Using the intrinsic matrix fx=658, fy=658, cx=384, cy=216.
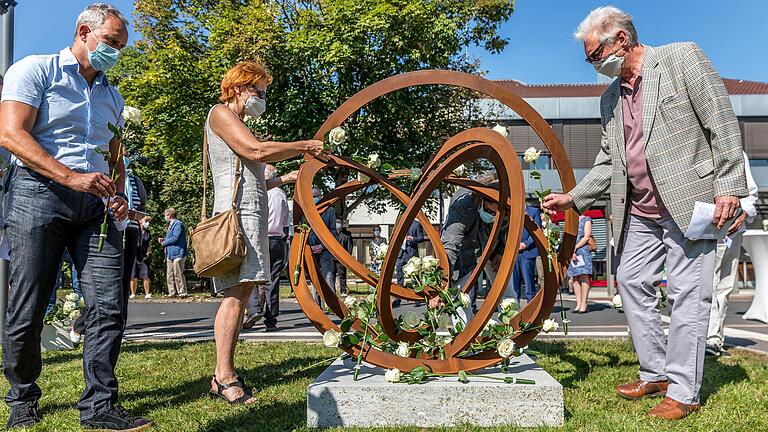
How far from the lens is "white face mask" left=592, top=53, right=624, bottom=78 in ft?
13.6

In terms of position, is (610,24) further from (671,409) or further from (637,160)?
(671,409)

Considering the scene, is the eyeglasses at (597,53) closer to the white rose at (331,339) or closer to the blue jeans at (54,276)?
the white rose at (331,339)

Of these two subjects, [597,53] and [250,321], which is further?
[250,321]

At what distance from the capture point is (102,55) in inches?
147

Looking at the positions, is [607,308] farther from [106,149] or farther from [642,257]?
[106,149]

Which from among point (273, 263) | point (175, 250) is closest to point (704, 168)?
point (273, 263)

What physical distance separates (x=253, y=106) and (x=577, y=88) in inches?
1482

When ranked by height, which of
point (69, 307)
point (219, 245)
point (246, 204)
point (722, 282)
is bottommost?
point (69, 307)

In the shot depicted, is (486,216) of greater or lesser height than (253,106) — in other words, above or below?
below

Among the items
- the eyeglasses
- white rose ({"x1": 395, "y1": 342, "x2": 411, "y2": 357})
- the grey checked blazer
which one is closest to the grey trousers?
the grey checked blazer

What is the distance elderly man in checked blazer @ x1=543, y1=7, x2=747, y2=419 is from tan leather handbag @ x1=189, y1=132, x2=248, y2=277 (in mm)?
2039

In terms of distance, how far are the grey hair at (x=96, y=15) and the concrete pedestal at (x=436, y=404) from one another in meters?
2.41

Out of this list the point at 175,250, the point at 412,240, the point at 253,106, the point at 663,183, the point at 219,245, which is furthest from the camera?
the point at 175,250

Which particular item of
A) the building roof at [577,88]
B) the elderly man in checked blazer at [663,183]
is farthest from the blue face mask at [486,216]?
the building roof at [577,88]
